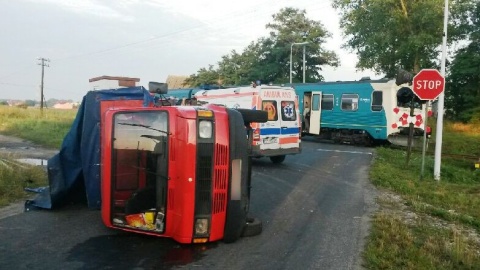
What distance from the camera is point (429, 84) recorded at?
458 inches

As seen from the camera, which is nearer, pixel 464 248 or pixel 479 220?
pixel 464 248

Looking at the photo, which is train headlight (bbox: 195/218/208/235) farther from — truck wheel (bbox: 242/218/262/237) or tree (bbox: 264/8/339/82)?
tree (bbox: 264/8/339/82)

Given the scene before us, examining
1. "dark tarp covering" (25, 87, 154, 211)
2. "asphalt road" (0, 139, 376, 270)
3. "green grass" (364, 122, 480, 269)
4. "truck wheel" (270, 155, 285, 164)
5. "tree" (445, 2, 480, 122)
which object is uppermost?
"tree" (445, 2, 480, 122)

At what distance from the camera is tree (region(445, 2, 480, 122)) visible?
2880 centimetres

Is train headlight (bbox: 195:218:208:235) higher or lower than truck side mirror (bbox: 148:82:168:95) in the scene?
lower

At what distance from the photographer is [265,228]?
7.08 m

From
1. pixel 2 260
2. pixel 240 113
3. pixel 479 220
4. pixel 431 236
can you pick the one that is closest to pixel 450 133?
pixel 479 220

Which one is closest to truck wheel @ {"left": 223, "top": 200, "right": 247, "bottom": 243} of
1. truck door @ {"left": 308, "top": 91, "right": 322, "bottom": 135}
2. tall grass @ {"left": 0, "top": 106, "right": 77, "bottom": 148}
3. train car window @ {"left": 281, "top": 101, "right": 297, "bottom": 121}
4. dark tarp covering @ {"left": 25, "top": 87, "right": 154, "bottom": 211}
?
dark tarp covering @ {"left": 25, "top": 87, "right": 154, "bottom": 211}

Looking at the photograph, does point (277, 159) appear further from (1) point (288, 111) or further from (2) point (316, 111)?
(2) point (316, 111)

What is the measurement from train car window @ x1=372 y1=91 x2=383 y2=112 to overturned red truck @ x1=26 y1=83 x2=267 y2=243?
15.4m

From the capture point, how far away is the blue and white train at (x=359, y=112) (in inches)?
806

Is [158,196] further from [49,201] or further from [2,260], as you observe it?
[49,201]

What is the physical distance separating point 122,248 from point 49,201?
2840 mm

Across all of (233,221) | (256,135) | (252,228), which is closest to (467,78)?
(256,135)
